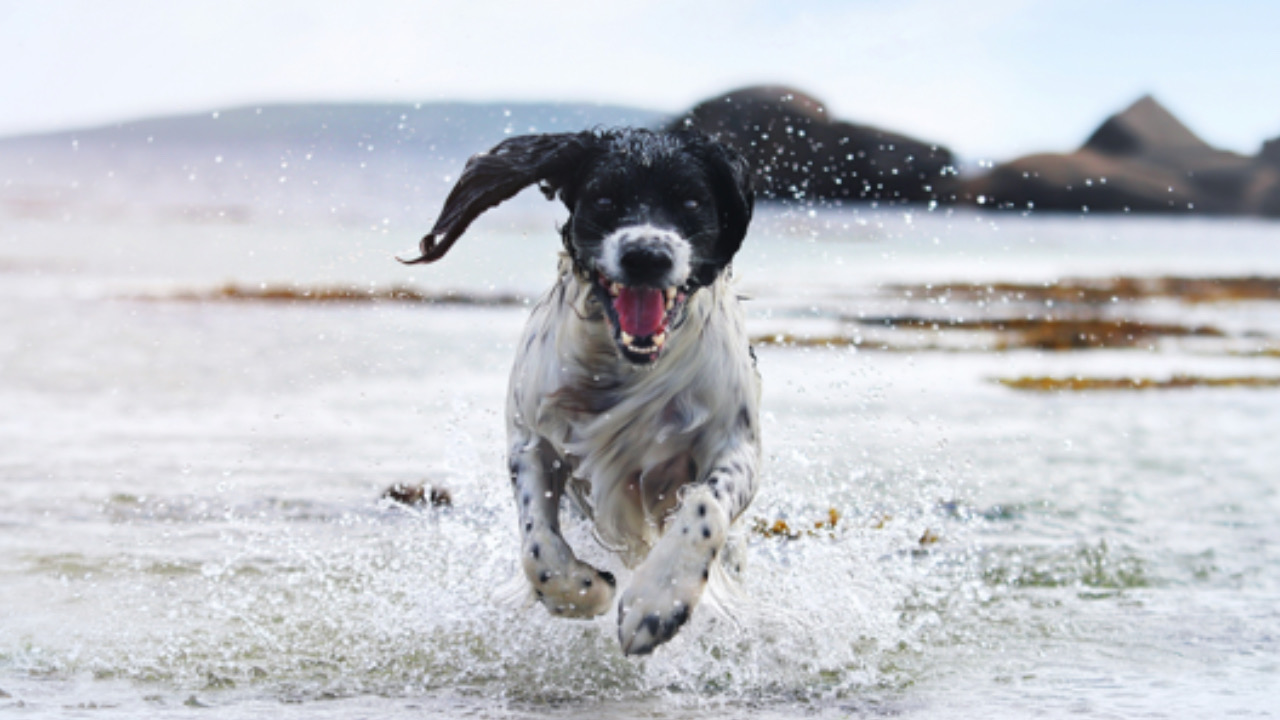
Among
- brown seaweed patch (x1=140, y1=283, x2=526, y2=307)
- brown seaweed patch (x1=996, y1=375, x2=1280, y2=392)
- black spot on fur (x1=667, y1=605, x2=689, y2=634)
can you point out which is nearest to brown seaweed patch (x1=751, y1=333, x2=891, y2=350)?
→ brown seaweed patch (x1=996, y1=375, x2=1280, y2=392)

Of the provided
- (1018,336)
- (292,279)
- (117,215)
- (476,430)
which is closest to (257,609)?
(476,430)

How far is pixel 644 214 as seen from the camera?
364cm

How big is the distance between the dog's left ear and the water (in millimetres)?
1124

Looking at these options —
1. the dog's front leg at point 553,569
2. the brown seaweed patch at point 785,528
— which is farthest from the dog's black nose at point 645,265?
the brown seaweed patch at point 785,528

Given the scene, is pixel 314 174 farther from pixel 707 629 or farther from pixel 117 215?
pixel 117 215

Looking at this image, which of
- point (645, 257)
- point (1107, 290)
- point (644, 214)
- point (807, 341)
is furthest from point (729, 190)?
point (1107, 290)

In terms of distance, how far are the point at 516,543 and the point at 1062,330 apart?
1165cm

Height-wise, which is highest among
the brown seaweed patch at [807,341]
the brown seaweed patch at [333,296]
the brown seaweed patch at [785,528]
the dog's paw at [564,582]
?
the dog's paw at [564,582]

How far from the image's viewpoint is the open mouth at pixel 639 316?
3.64m

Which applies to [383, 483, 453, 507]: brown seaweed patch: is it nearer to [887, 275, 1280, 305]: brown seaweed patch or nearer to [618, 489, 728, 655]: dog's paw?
[618, 489, 728, 655]: dog's paw

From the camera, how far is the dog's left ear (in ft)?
12.3

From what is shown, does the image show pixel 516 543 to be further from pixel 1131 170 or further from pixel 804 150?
pixel 1131 170

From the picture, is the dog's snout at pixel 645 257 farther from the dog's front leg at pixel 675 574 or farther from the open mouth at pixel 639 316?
the dog's front leg at pixel 675 574

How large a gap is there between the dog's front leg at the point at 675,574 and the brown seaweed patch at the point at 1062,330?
1065 cm
